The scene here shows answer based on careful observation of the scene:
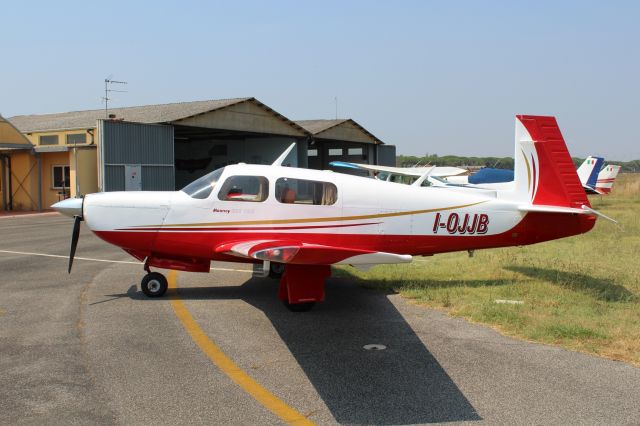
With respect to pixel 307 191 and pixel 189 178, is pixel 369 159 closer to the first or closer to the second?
pixel 189 178

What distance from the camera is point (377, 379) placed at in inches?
207

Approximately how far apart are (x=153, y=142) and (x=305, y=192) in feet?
76.5

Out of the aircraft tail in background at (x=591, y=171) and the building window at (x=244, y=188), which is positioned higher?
the aircraft tail in background at (x=591, y=171)

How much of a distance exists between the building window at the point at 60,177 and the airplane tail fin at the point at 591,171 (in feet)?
89.8

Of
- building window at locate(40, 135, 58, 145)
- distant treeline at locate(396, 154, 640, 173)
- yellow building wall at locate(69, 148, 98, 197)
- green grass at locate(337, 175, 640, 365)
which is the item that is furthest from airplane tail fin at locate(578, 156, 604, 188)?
distant treeline at locate(396, 154, 640, 173)

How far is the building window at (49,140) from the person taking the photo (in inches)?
1246

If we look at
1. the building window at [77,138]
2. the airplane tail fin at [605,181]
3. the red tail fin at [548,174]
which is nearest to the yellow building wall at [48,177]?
the building window at [77,138]

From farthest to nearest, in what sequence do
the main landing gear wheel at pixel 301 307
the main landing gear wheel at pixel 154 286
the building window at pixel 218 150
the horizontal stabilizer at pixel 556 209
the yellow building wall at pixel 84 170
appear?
the building window at pixel 218 150
the yellow building wall at pixel 84 170
the horizontal stabilizer at pixel 556 209
the main landing gear wheel at pixel 154 286
the main landing gear wheel at pixel 301 307

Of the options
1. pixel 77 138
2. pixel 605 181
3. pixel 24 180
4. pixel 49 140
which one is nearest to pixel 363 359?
pixel 77 138

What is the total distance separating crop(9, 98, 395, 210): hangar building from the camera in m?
27.9

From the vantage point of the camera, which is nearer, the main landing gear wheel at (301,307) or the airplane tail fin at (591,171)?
the main landing gear wheel at (301,307)

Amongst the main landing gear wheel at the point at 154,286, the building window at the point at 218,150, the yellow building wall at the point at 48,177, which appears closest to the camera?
the main landing gear wheel at the point at 154,286

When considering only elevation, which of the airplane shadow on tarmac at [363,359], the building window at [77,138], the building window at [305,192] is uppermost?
the building window at [77,138]

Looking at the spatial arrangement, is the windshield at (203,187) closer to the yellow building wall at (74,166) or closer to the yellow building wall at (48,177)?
the yellow building wall at (74,166)
